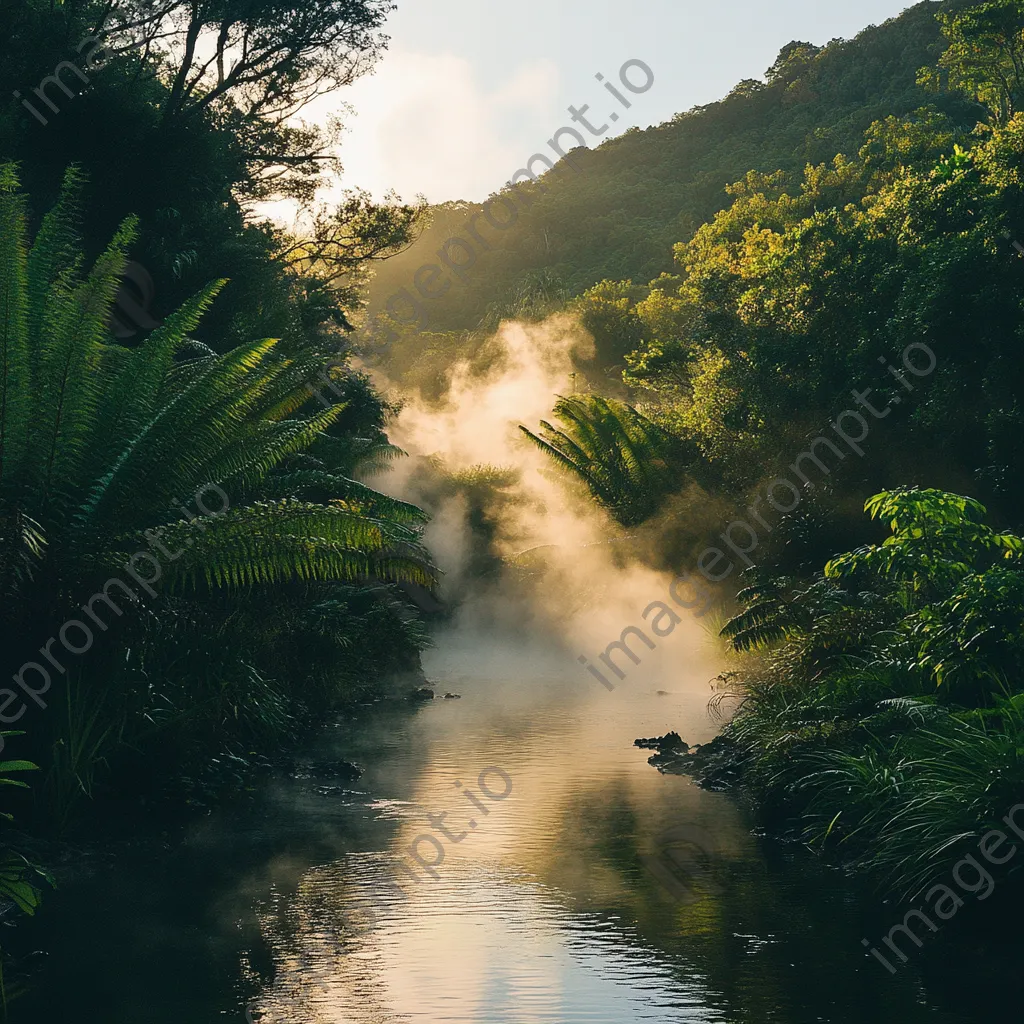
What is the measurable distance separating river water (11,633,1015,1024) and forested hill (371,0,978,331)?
103 feet

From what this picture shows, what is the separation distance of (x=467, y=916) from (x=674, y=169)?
44.4 m

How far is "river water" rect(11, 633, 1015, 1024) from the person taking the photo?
5402 millimetres

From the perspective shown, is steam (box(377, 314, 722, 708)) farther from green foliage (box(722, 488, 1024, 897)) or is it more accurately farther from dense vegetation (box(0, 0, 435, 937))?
dense vegetation (box(0, 0, 435, 937))

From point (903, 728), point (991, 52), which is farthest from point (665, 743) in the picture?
point (991, 52)

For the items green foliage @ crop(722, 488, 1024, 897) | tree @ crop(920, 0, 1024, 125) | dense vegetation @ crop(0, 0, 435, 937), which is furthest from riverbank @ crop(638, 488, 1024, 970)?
tree @ crop(920, 0, 1024, 125)

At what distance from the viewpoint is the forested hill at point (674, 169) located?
42.0 m

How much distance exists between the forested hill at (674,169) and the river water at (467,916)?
3146 centimetres

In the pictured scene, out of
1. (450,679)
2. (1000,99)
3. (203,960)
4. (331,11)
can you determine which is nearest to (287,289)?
(331,11)

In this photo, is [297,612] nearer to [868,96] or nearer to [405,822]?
[405,822]

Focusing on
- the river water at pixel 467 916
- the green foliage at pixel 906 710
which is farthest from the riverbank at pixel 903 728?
the river water at pixel 467 916

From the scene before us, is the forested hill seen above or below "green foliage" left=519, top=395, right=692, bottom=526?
above

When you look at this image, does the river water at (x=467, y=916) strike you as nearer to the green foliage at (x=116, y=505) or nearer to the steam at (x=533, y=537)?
the green foliage at (x=116, y=505)

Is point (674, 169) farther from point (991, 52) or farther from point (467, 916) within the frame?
point (467, 916)

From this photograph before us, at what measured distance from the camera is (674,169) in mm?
48031
